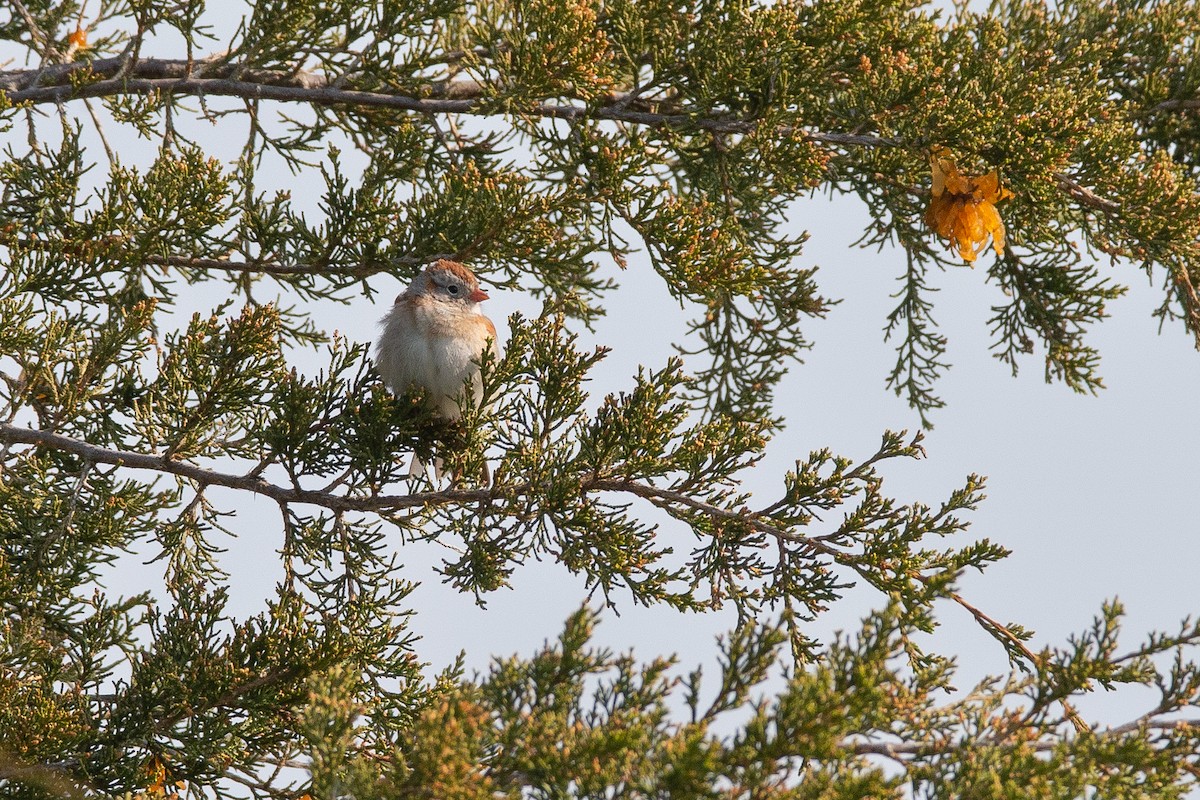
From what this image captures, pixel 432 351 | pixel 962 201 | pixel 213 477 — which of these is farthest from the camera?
pixel 432 351

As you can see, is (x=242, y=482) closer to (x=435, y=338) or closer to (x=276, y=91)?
(x=435, y=338)

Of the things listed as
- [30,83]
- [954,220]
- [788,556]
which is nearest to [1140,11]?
[954,220]

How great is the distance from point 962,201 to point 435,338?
1.97 meters

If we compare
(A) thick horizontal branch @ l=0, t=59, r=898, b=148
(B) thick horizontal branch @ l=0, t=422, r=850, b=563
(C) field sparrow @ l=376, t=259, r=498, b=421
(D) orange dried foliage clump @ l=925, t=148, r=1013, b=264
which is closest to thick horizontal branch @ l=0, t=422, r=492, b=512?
(B) thick horizontal branch @ l=0, t=422, r=850, b=563

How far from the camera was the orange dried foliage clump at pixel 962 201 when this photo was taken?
4828 mm

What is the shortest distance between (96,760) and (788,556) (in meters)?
2.15

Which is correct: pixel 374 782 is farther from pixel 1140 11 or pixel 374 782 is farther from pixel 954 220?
pixel 1140 11

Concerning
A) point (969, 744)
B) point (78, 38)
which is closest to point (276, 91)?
point (78, 38)

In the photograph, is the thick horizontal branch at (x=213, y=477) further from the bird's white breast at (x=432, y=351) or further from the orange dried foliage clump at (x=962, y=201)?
the orange dried foliage clump at (x=962, y=201)

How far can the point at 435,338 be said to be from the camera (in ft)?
17.0

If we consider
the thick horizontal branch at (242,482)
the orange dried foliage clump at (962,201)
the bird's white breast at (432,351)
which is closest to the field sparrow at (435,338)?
the bird's white breast at (432,351)

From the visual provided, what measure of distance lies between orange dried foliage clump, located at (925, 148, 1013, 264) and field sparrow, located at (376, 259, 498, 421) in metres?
1.66

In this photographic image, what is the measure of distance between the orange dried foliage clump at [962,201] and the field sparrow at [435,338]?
166cm

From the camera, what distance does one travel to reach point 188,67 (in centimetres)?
530
